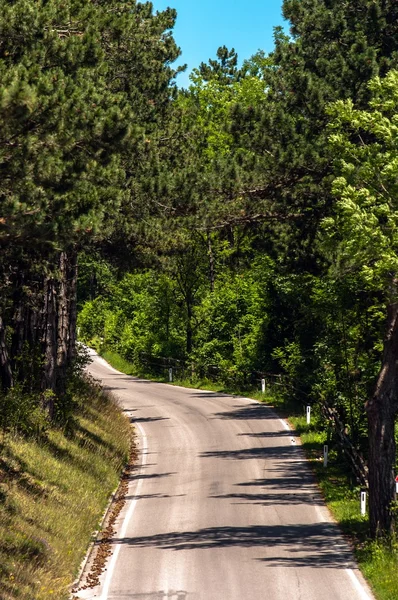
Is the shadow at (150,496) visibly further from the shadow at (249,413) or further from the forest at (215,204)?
the shadow at (249,413)

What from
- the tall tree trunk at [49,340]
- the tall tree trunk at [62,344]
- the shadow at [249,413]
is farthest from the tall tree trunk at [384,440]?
the shadow at [249,413]

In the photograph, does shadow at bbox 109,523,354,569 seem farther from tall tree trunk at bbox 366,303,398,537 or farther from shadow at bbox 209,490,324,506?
shadow at bbox 209,490,324,506

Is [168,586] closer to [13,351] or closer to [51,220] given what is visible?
[51,220]

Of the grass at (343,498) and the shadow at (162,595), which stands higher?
the grass at (343,498)

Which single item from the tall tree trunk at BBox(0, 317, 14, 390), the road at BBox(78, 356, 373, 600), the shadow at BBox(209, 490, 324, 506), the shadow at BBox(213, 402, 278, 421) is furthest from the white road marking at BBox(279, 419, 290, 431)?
the tall tree trunk at BBox(0, 317, 14, 390)

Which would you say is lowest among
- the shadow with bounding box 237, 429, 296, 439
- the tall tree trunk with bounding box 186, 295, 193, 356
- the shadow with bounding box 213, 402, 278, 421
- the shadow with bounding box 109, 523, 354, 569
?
the shadow with bounding box 109, 523, 354, 569

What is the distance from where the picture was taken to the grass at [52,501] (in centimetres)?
1702

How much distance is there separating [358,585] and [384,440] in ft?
11.2

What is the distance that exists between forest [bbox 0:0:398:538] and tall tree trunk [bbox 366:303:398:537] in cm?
4

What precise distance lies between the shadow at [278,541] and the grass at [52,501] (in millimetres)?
1669

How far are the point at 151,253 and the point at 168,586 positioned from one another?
18439mm

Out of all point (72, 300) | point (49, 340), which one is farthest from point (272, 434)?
point (49, 340)

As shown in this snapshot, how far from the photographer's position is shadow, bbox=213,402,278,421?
133 feet

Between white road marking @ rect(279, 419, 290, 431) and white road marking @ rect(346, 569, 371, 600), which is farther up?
white road marking @ rect(279, 419, 290, 431)
